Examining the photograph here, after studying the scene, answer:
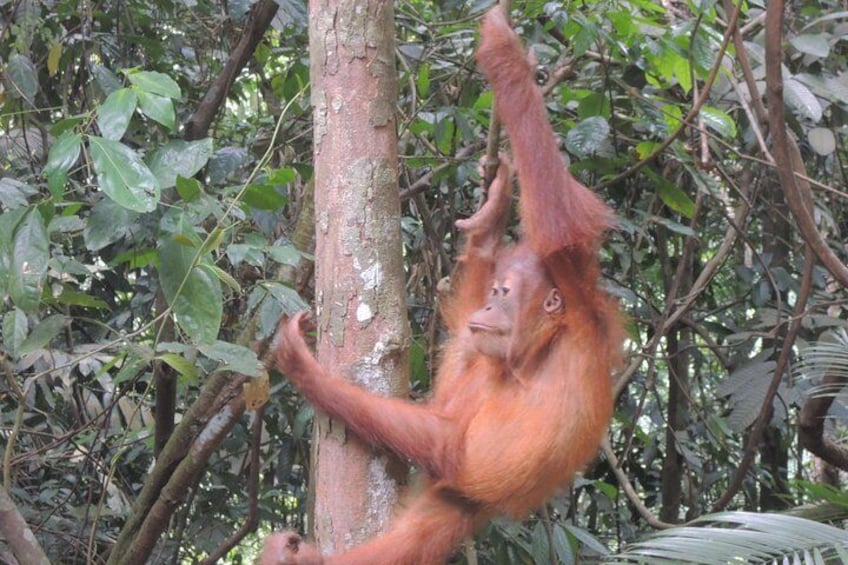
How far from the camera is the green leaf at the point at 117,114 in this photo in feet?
7.86

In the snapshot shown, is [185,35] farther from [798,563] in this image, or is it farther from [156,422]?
[798,563]

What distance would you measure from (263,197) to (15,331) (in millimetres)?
803

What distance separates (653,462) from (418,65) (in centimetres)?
336

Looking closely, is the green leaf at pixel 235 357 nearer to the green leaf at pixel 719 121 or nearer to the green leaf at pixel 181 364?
the green leaf at pixel 181 364

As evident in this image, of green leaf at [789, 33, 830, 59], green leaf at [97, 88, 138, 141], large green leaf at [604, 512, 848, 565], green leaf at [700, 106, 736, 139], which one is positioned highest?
green leaf at [789, 33, 830, 59]

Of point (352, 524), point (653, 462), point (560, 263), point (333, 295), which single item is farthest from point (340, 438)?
point (653, 462)

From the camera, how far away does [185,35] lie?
4953 millimetres

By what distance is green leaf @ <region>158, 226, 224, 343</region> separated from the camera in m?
2.45

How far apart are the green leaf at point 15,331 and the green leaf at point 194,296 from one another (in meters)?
0.55

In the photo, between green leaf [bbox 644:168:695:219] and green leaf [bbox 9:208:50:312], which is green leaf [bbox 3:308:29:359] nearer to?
green leaf [bbox 9:208:50:312]

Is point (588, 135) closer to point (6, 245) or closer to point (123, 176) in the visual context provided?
point (123, 176)

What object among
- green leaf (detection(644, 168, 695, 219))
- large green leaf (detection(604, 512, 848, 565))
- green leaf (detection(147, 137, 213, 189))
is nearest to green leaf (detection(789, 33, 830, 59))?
green leaf (detection(644, 168, 695, 219))

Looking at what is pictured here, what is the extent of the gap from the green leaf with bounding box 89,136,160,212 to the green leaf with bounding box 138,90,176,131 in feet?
0.40

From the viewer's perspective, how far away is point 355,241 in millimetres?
2234
